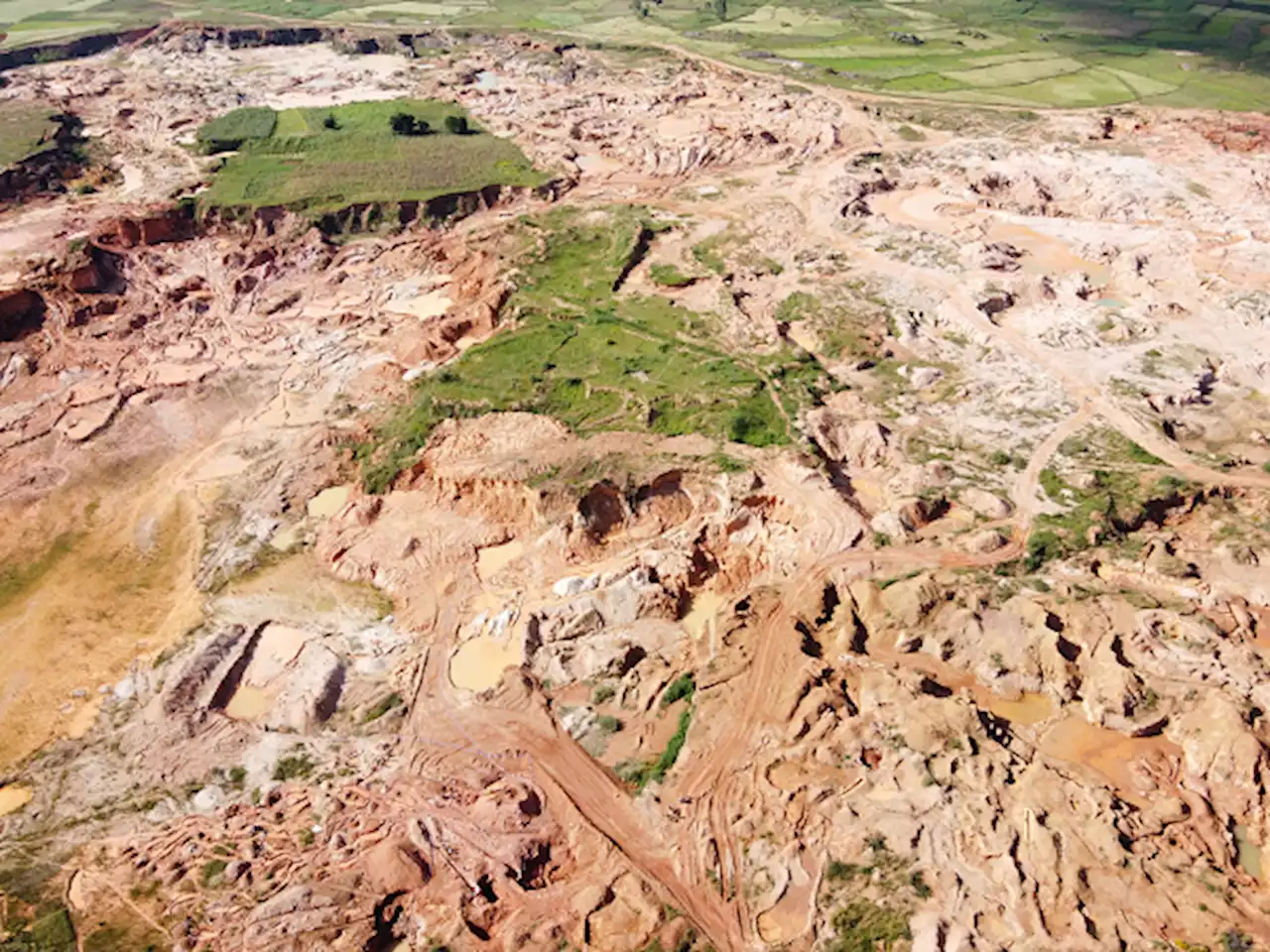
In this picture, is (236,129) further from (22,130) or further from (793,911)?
(793,911)

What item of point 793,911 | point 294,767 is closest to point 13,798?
point 294,767

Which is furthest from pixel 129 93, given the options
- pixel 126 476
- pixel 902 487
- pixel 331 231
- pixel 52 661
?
pixel 902 487

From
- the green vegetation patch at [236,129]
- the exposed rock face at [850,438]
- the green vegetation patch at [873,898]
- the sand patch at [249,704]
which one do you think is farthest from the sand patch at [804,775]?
the green vegetation patch at [236,129]

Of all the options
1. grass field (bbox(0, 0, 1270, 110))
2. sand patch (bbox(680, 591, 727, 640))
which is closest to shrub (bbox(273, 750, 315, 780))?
sand patch (bbox(680, 591, 727, 640))

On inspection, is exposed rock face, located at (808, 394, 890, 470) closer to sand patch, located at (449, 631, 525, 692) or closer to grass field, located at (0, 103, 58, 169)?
sand patch, located at (449, 631, 525, 692)

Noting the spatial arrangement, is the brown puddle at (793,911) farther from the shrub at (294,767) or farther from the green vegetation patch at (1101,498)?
the green vegetation patch at (1101,498)

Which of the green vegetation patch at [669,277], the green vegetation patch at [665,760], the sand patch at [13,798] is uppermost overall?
the green vegetation patch at [669,277]
